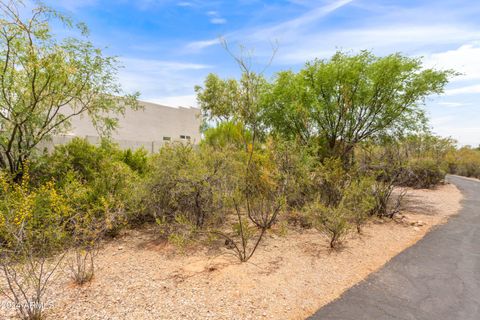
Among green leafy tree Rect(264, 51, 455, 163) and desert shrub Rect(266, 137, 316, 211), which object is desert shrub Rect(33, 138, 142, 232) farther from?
green leafy tree Rect(264, 51, 455, 163)

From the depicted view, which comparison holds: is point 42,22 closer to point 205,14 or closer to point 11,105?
point 11,105

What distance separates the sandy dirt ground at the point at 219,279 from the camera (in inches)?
113

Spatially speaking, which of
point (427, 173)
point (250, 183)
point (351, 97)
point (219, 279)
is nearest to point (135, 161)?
point (250, 183)

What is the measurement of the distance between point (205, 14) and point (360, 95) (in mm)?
5477

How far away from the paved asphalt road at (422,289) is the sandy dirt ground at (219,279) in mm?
195

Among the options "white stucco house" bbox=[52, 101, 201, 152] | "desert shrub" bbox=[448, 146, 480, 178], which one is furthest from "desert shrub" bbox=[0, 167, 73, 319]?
"desert shrub" bbox=[448, 146, 480, 178]

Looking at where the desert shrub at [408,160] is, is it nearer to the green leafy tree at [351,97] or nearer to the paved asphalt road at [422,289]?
the green leafy tree at [351,97]

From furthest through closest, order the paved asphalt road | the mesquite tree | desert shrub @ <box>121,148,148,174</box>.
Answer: desert shrub @ <box>121,148,148,174</box> < the mesquite tree < the paved asphalt road

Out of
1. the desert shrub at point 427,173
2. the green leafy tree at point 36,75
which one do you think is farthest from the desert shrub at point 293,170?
the desert shrub at point 427,173

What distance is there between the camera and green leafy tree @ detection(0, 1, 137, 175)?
4953 millimetres

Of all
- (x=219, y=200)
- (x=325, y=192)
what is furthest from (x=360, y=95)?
(x=219, y=200)

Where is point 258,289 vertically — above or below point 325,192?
below

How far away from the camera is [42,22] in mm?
5105

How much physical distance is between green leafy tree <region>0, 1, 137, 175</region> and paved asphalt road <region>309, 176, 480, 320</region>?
20.7 feet
